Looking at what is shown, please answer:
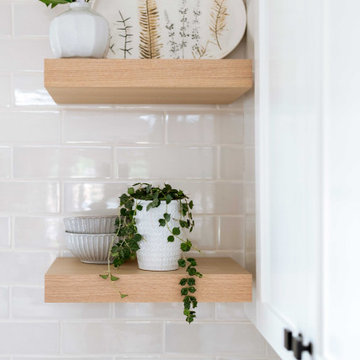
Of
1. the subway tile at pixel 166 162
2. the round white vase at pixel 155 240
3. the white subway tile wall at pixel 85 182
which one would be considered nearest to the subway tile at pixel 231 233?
the white subway tile wall at pixel 85 182

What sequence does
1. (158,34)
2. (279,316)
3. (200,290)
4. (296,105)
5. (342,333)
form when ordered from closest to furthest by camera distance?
(342,333) < (296,105) < (279,316) < (200,290) < (158,34)

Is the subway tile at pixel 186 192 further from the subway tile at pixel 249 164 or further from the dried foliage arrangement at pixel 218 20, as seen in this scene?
the dried foliage arrangement at pixel 218 20

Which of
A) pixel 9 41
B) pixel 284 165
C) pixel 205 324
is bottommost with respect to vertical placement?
pixel 205 324

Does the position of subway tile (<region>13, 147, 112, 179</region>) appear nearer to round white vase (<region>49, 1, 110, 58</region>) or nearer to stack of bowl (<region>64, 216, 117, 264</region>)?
stack of bowl (<region>64, 216, 117, 264</region>)

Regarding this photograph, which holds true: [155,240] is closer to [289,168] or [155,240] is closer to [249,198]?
[249,198]

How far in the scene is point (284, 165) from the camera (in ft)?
3.10

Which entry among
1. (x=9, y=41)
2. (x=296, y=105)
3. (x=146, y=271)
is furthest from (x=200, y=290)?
(x=9, y=41)

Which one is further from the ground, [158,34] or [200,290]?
[158,34]

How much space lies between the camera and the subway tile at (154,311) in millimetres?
1399

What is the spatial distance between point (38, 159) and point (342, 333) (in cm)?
94

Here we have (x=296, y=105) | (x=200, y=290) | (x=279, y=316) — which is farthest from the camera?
(x=200, y=290)

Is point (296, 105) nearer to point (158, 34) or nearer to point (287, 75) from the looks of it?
point (287, 75)

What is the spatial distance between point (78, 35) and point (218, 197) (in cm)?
53

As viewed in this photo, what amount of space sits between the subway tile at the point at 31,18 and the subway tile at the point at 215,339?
0.83 meters
